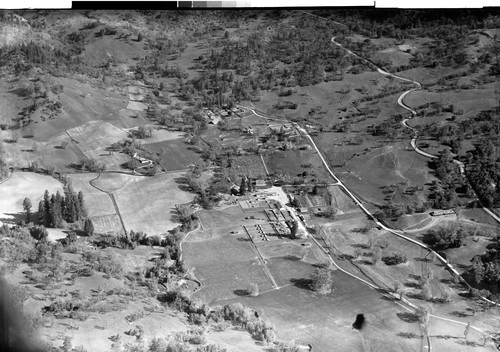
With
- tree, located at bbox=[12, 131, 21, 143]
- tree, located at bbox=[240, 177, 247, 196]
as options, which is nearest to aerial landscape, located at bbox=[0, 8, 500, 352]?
tree, located at bbox=[12, 131, 21, 143]

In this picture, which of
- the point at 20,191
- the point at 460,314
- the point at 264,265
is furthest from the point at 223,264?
the point at 20,191

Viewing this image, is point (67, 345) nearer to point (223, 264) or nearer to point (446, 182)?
point (223, 264)

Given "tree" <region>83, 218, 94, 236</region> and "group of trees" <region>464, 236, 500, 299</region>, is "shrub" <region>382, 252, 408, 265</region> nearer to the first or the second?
"group of trees" <region>464, 236, 500, 299</region>

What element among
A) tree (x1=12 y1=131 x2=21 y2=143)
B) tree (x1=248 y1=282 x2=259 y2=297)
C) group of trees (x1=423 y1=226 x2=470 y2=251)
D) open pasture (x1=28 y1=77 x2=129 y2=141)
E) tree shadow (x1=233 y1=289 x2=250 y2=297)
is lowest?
tree shadow (x1=233 y1=289 x2=250 y2=297)

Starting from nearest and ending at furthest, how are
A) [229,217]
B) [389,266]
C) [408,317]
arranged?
[408,317], [389,266], [229,217]

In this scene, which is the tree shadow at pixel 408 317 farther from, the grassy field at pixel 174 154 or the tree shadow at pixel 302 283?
the grassy field at pixel 174 154

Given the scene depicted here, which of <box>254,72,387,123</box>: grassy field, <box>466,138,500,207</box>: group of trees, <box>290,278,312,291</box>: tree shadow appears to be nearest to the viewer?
<box>290,278,312,291</box>: tree shadow
